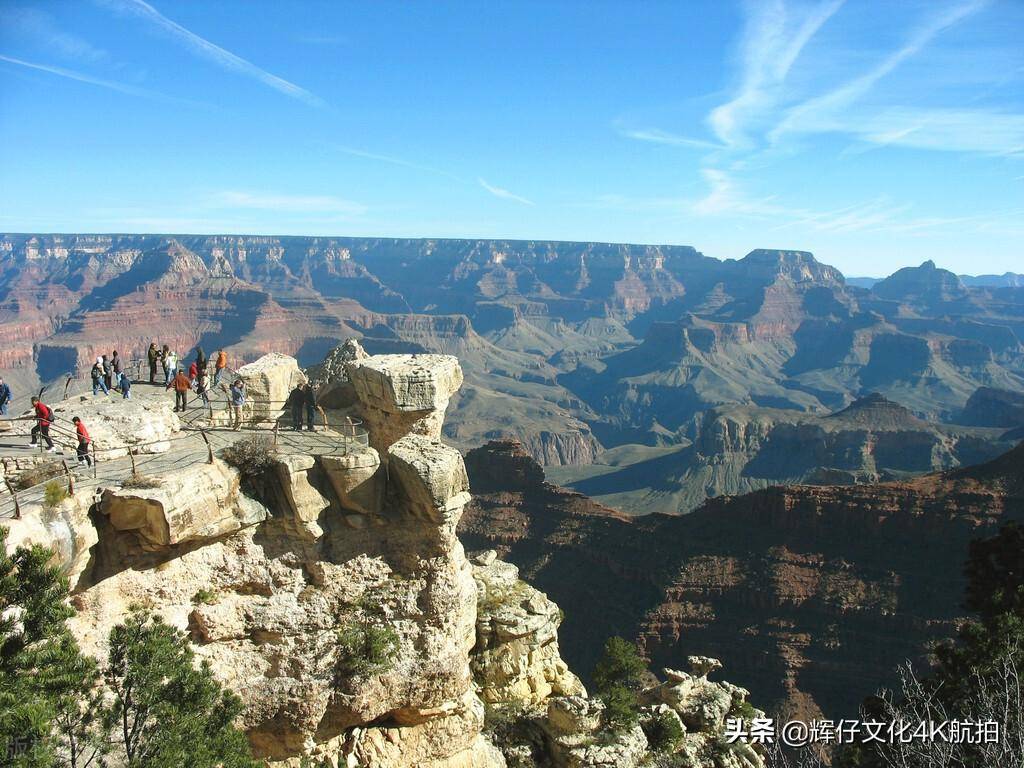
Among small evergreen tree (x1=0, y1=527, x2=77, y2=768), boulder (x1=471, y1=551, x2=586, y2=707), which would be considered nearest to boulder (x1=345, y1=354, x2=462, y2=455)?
boulder (x1=471, y1=551, x2=586, y2=707)

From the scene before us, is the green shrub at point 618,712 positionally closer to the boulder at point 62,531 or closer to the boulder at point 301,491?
the boulder at point 301,491

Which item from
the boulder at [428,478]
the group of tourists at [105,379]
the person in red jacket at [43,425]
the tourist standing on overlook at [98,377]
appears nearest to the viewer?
the person in red jacket at [43,425]

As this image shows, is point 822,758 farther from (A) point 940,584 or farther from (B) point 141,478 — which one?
(B) point 141,478

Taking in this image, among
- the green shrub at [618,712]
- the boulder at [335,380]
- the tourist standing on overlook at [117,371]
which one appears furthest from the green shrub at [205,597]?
the green shrub at [618,712]

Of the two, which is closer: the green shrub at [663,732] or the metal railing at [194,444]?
the metal railing at [194,444]

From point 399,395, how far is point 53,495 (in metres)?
7.89

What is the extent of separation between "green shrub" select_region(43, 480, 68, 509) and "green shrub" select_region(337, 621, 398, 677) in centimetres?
664

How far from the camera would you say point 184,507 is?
1311 cm

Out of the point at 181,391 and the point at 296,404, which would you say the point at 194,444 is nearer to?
the point at 296,404

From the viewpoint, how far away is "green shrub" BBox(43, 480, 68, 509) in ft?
39.0

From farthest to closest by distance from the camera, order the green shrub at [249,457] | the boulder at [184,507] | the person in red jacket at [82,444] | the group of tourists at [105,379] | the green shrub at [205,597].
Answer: the group of tourists at [105,379]
the green shrub at [249,457]
the green shrub at [205,597]
the person in red jacket at [82,444]
the boulder at [184,507]

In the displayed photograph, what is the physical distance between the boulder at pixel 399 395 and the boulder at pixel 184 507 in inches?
175

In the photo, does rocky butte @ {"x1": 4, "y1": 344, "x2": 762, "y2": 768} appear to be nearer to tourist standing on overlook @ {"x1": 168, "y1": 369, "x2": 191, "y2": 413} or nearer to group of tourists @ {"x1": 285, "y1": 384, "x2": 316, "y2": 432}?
group of tourists @ {"x1": 285, "y1": 384, "x2": 316, "y2": 432}

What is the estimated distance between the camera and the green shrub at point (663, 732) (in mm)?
19891
